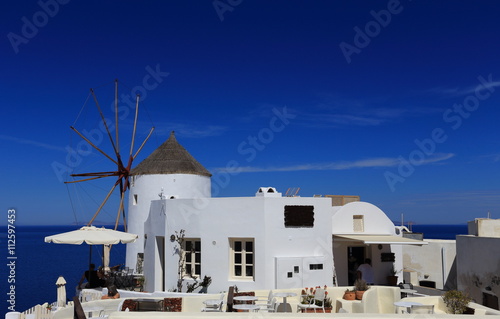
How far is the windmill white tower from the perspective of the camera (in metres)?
28.0

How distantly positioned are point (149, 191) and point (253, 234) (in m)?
10.4

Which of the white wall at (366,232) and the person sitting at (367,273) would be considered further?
the white wall at (366,232)

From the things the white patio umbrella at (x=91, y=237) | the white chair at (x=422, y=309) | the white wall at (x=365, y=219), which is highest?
the white wall at (x=365, y=219)

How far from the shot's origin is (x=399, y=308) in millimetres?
14594

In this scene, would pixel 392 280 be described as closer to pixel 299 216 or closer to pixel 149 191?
pixel 299 216

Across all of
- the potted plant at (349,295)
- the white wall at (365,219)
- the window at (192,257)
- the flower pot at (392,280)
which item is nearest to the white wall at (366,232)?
the white wall at (365,219)

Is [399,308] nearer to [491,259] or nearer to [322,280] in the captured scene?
[322,280]

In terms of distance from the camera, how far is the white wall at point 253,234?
20.1m

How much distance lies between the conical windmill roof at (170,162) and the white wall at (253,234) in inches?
270

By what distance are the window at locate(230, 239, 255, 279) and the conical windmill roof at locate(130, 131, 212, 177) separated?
8.66 m

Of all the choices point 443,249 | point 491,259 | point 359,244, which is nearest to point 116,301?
point 359,244

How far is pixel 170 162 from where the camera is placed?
2870 centimetres

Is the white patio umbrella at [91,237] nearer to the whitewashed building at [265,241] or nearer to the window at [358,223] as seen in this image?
the whitewashed building at [265,241]

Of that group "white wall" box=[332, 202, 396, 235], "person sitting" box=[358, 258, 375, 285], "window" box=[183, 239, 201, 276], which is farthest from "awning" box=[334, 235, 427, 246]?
"window" box=[183, 239, 201, 276]
